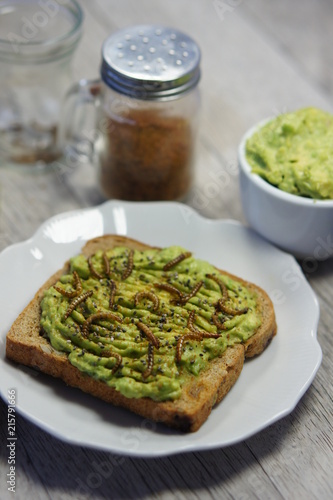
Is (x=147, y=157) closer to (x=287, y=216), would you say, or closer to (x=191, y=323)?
(x=287, y=216)

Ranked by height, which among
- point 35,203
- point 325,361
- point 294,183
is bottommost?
point 325,361

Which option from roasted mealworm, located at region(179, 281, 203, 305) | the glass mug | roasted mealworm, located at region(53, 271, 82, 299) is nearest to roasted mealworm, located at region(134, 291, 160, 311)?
roasted mealworm, located at region(179, 281, 203, 305)

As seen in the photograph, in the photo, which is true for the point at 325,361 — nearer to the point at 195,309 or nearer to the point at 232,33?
the point at 195,309

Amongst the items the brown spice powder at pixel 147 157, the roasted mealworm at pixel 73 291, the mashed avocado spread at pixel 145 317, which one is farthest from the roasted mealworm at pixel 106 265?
the brown spice powder at pixel 147 157

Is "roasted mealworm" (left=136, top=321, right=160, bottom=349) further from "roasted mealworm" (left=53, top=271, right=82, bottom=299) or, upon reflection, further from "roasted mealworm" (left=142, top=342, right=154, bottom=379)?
"roasted mealworm" (left=53, top=271, right=82, bottom=299)

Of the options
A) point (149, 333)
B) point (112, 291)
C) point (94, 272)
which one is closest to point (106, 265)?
point (94, 272)

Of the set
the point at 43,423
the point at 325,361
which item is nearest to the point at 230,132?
the point at 325,361

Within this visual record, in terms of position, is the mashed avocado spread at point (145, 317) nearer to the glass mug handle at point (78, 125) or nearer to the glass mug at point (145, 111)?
the glass mug at point (145, 111)
